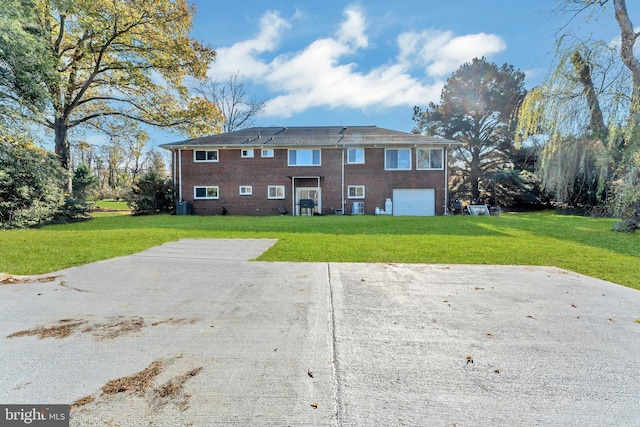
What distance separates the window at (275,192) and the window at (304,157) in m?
1.83

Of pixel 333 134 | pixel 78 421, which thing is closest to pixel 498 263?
pixel 78 421

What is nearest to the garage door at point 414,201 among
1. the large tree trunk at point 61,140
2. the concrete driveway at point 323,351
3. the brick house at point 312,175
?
the brick house at point 312,175

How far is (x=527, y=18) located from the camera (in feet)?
35.1

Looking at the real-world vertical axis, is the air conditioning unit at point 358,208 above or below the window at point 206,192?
below

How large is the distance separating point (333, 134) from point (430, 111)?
1375 centimetres

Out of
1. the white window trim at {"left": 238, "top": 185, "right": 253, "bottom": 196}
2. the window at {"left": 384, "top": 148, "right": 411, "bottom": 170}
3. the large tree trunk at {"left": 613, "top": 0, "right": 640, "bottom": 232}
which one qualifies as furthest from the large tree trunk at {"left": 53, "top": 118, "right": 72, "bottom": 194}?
the large tree trunk at {"left": 613, "top": 0, "right": 640, "bottom": 232}

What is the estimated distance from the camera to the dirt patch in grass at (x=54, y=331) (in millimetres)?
2811

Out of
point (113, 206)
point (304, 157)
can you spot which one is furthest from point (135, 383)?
point (113, 206)

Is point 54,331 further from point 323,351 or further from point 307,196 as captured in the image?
point 307,196

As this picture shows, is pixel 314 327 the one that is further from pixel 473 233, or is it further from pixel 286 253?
pixel 473 233

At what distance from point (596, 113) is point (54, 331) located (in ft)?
46.4

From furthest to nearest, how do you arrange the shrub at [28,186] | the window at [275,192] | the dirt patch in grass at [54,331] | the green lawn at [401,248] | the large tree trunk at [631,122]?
the window at [275,192] → the shrub at [28,186] → the large tree trunk at [631,122] → the green lawn at [401,248] → the dirt patch in grass at [54,331]

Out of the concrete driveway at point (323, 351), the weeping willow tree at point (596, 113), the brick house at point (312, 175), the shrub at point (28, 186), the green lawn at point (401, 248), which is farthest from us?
the brick house at point (312, 175)

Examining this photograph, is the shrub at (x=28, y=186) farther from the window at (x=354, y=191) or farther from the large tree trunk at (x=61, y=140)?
the window at (x=354, y=191)
